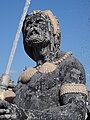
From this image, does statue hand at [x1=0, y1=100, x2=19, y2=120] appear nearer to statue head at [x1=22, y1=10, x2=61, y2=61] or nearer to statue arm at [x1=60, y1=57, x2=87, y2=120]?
statue arm at [x1=60, y1=57, x2=87, y2=120]

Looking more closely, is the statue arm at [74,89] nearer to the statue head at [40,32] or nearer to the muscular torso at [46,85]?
the muscular torso at [46,85]

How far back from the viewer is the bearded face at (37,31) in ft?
18.9

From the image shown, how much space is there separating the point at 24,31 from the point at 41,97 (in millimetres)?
1107

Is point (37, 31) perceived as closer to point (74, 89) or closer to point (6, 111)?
point (74, 89)

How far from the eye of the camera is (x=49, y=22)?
19.5ft

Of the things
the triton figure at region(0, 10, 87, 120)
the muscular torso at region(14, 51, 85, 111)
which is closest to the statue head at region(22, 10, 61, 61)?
the triton figure at region(0, 10, 87, 120)

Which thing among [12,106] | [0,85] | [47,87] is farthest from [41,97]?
[12,106]

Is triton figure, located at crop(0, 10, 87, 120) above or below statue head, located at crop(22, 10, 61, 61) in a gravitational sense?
below

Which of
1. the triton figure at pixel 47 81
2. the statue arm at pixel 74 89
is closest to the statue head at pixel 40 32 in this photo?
the triton figure at pixel 47 81

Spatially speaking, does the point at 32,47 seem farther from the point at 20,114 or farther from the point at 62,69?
the point at 20,114

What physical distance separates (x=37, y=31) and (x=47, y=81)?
776mm

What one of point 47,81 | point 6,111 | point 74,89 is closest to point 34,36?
point 47,81

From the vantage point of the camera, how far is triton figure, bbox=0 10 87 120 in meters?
4.79

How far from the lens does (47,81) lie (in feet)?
17.9
